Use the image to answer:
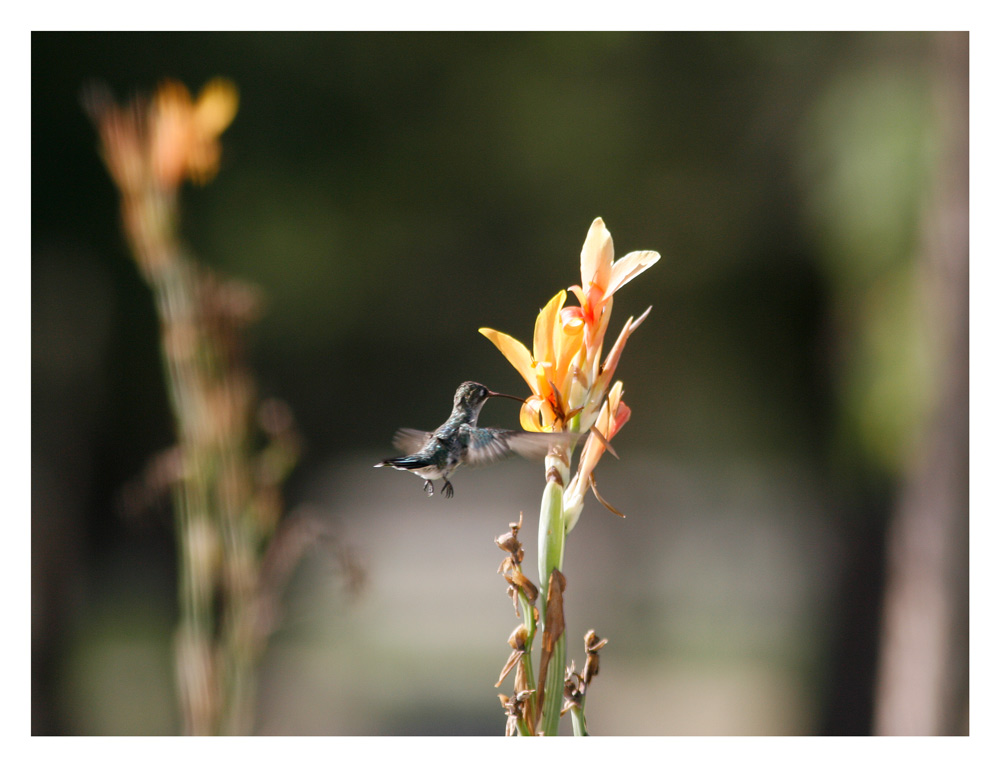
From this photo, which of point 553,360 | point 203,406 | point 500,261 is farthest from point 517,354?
point 500,261

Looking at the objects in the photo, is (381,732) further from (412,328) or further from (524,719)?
(524,719)

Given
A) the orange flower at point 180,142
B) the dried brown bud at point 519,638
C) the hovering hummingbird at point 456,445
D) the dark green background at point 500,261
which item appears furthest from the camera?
the dark green background at point 500,261

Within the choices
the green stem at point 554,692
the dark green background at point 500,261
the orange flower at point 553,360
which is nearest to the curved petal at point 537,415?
the orange flower at point 553,360

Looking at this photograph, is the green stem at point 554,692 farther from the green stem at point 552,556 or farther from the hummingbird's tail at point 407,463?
the hummingbird's tail at point 407,463

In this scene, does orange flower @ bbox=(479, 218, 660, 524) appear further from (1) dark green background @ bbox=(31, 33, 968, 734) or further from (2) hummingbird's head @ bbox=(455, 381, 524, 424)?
(1) dark green background @ bbox=(31, 33, 968, 734)

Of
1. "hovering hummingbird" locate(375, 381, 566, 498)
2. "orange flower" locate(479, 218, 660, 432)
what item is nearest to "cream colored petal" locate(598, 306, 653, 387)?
"orange flower" locate(479, 218, 660, 432)

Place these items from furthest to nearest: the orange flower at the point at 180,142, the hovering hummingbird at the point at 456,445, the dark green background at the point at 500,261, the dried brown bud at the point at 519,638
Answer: the dark green background at the point at 500,261 < the orange flower at the point at 180,142 < the hovering hummingbird at the point at 456,445 < the dried brown bud at the point at 519,638

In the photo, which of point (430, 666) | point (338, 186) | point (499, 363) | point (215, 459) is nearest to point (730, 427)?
point (499, 363)

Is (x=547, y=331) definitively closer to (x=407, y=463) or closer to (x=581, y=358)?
(x=581, y=358)
